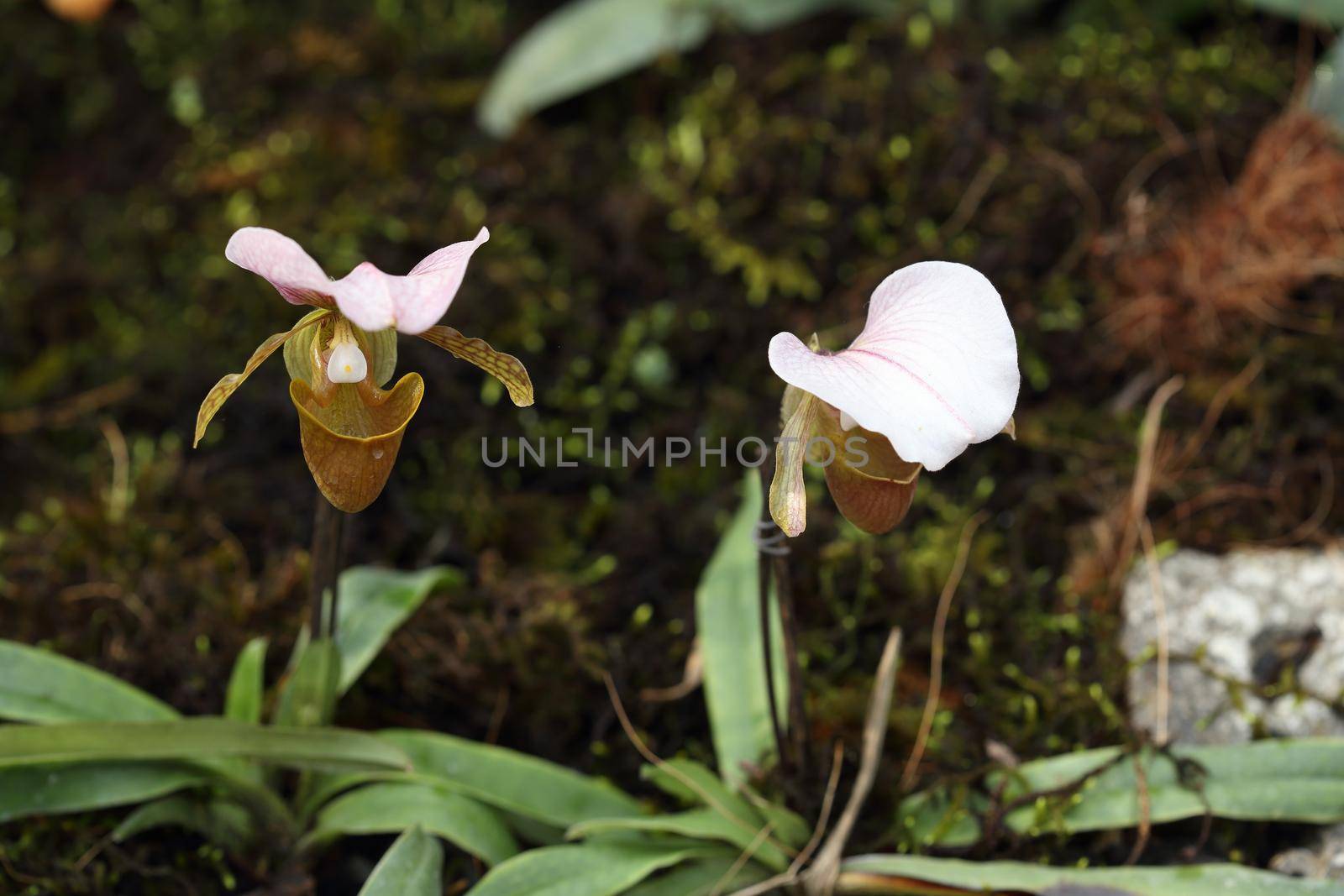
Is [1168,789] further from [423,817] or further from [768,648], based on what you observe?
[423,817]

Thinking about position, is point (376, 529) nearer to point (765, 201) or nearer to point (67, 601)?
point (67, 601)

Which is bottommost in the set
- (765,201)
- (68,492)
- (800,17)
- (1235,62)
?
(68,492)

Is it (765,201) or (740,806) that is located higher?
(765,201)

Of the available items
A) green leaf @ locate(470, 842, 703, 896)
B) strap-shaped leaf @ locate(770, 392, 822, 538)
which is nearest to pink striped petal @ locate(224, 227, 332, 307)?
strap-shaped leaf @ locate(770, 392, 822, 538)

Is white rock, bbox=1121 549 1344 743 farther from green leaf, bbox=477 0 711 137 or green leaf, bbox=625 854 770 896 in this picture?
green leaf, bbox=477 0 711 137

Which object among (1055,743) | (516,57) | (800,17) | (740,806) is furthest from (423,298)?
(800,17)

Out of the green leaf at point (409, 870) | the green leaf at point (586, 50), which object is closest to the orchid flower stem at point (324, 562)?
the green leaf at point (409, 870)
